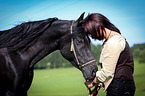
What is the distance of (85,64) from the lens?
2.30m

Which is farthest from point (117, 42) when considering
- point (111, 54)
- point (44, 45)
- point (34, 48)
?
point (34, 48)

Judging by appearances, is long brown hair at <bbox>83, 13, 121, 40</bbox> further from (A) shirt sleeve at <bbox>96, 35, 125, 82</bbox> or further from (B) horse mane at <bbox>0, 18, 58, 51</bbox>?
(B) horse mane at <bbox>0, 18, 58, 51</bbox>

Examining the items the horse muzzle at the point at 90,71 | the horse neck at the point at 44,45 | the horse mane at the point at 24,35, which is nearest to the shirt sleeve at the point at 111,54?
the horse muzzle at the point at 90,71

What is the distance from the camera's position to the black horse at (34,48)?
2.34m

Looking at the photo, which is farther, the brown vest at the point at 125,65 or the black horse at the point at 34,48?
the black horse at the point at 34,48

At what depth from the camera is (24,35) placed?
2.64 metres

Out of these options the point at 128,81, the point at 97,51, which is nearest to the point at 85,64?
the point at 128,81

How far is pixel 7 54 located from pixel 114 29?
174 cm

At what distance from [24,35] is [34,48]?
289 millimetres

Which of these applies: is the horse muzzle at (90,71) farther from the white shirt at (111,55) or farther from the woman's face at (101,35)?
the woman's face at (101,35)

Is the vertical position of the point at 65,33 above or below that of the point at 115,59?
above

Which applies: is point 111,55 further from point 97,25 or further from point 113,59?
point 97,25

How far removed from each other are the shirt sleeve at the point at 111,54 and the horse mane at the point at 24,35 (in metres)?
1.30

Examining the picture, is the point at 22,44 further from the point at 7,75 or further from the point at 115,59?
the point at 115,59
